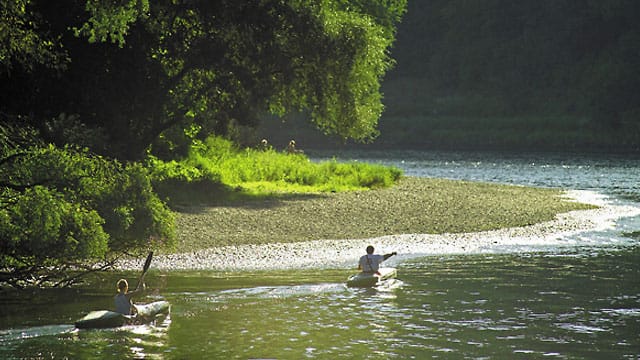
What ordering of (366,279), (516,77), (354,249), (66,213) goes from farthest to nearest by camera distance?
(516,77) < (354,249) < (366,279) < (66,213)

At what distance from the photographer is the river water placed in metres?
22.9

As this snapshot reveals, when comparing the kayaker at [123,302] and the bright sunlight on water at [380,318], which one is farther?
the kayaker at [123,302]

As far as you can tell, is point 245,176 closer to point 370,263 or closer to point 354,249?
point 354,249

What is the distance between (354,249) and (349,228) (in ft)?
16.0

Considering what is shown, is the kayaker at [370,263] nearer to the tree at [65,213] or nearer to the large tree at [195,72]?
the tree at [65,213]

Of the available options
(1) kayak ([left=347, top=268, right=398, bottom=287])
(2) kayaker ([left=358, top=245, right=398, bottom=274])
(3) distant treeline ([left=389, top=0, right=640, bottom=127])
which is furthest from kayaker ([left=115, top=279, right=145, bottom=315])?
(3) distant treeline ([left=389, top=0, right=640, bottom=127])

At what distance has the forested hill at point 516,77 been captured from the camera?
139 m

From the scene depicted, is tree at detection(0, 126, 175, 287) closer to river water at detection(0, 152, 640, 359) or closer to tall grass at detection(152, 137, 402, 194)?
river water at detection(0, 152, 640, 359)

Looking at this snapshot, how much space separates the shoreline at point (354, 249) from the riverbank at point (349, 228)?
0.10 ft

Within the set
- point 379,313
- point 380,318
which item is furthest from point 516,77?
point 380,318

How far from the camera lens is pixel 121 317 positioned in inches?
989

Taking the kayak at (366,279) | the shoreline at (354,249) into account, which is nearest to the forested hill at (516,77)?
the shoreline at (354,249)

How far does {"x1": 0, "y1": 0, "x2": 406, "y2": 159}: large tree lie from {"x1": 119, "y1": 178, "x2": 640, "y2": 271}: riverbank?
4.42m

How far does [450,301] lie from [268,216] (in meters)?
17.0
